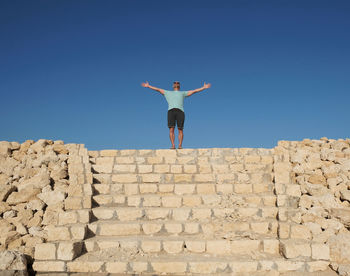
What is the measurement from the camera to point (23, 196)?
21.5 feet

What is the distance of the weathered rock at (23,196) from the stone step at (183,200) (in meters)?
1.26

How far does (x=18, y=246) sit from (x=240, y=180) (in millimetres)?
4776

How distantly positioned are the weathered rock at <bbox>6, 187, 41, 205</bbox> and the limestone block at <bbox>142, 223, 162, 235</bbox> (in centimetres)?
254

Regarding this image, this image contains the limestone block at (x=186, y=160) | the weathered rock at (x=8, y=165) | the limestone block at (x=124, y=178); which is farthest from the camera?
the limestone block at (x=186, y=160)

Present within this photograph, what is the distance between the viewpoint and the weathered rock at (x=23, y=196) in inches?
257

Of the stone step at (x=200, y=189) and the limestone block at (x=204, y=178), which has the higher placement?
the limestone block at (x=204, y=178)

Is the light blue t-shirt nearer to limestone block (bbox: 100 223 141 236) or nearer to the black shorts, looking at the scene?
the black shorts

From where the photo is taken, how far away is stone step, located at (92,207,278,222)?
243 inches

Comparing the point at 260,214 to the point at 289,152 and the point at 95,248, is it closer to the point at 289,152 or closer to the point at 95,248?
the point at 289,152

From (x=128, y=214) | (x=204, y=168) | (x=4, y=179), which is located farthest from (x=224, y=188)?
(x=4, y=179)

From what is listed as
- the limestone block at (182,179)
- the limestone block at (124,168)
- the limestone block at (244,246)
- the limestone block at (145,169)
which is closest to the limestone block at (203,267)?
the limestone block at (244,246)

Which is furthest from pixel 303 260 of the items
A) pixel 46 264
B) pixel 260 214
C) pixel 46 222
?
pixel 46 222

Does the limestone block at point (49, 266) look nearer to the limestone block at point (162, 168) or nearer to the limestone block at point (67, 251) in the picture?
the limestone block at point (67, 251)

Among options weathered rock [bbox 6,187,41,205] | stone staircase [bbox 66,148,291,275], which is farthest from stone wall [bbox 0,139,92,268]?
stone staircase [bbox 66,148,291,275]
